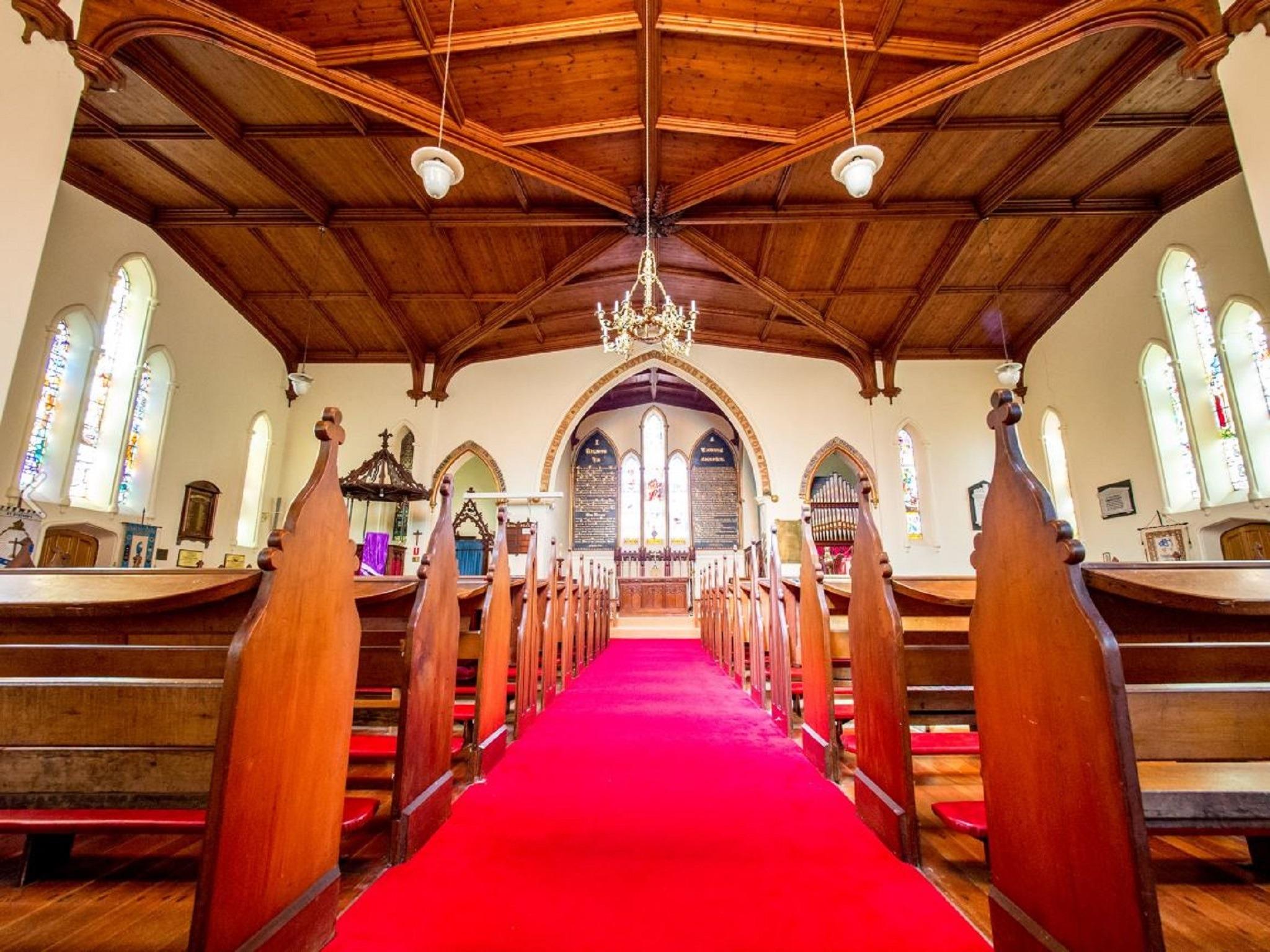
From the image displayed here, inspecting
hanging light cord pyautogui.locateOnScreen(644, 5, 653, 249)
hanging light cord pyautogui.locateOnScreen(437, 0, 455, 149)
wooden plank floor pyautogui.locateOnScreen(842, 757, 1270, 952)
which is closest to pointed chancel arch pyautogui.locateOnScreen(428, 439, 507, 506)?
hanging light cord pyautogui.locateOnScreen(644, 5, 653, 249)

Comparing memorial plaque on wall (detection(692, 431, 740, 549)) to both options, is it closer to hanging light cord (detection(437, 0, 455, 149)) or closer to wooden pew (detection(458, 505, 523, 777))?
hanging light cord (detection(437, 0, 455, 149))

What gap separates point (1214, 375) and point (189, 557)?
40.6 feet

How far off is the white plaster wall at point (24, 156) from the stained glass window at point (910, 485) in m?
10.1

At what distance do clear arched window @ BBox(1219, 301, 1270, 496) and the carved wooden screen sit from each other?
5414mm

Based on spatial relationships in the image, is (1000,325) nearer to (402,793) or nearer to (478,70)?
(478,70)

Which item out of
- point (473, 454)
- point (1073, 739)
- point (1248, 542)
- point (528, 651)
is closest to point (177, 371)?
point (473, 454)

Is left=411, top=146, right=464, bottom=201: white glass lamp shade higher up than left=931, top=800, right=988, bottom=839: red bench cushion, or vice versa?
left=411, top=146, right=464, bottom=201: white glass lamp shade

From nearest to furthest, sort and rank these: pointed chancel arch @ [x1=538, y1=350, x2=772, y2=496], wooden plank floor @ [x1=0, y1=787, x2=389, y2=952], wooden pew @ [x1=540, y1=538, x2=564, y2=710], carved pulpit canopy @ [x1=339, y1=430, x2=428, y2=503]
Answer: wooden plank floor @ [x1=0, y1=787, x2=389, y2=952] < wooden pew @ [x1=540, y1=538, x2=564, y2=710] < carved pulpit canopy @ [x1=339, y1=430, x2=428, y2=503] < pointed chancel arch @ [x1=538, y1=350, x2=772, y2=496]

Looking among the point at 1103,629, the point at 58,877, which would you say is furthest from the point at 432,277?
the point at 1103,629

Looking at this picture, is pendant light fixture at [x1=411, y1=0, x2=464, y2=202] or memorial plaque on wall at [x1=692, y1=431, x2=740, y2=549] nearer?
pendant light fixture at [x1=411, y1=0, x2=464, y2=202]

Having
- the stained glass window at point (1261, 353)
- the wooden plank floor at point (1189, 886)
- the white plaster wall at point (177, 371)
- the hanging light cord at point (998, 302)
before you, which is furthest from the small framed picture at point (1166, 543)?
the white plaster wall at point (177, 371)

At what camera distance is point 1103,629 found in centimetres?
96

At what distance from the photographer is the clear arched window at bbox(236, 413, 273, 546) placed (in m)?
9.02

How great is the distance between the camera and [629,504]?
1322 cm
